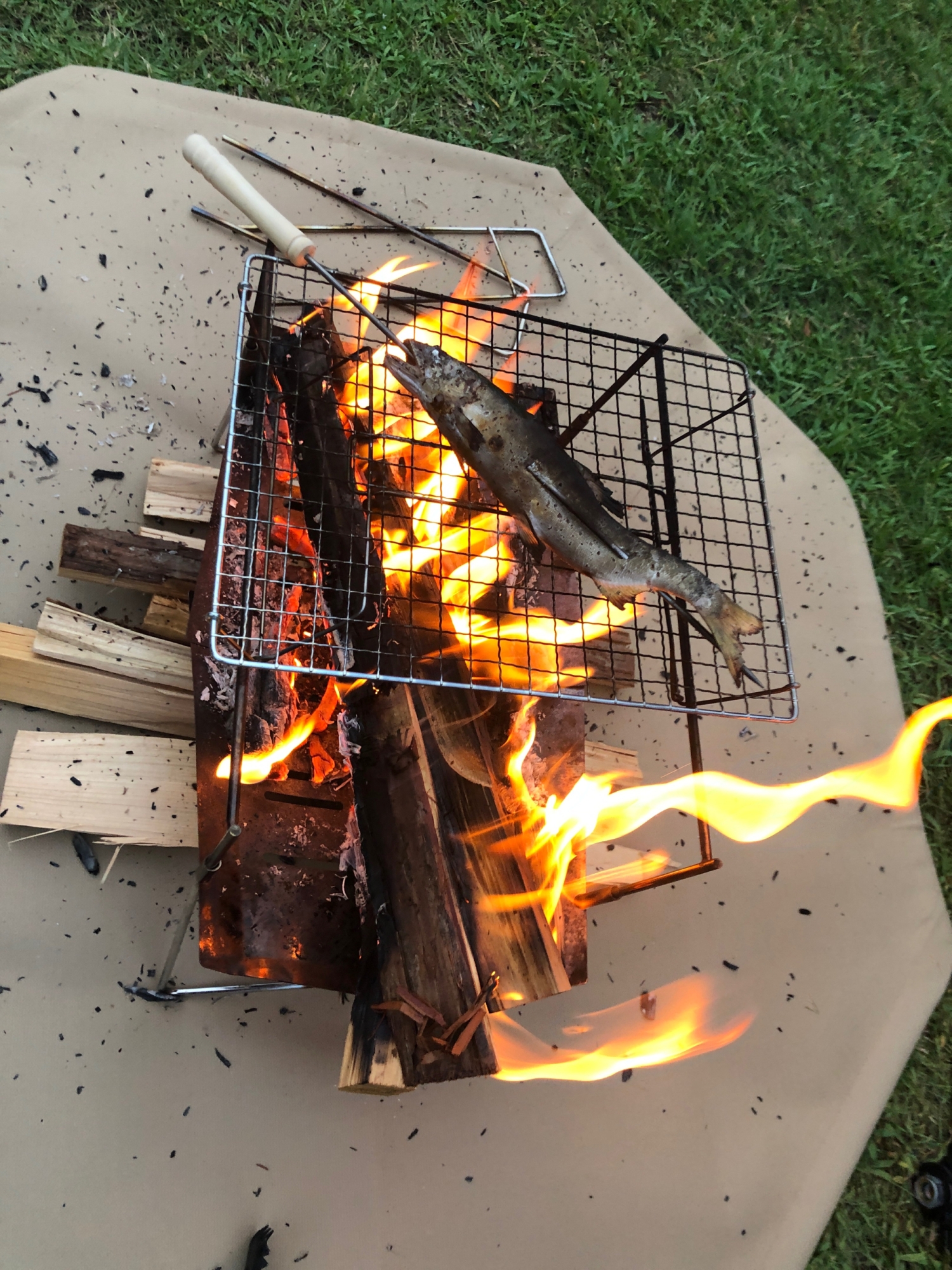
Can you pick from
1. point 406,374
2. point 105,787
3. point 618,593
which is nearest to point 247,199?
point 406,374

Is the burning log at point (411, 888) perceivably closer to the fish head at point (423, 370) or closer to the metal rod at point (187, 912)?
the metal rod at point (187, 912)

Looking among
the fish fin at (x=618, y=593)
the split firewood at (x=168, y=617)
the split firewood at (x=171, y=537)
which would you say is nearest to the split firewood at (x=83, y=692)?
the split firewood at (x=168, y=617)

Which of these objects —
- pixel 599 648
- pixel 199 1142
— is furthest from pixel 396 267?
pixel 199 1142

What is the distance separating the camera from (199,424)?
2998 millimetres

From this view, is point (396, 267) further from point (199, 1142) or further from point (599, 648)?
point (199, 1142)

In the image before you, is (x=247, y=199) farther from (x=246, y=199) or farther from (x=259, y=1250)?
(x=259, y=1250)

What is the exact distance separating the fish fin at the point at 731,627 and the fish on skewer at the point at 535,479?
0.03 m

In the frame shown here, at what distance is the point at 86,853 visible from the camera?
2.51 metres

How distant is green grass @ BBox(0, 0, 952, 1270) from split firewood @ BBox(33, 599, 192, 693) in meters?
2.43

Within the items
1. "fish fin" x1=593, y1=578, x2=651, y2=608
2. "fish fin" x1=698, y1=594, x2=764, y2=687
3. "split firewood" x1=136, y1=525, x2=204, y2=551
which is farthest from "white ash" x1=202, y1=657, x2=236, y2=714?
"fish fin" x1=698, y1=594, x2=764, y2=687

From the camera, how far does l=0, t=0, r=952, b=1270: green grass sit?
346 cm

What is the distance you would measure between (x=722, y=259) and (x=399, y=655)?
121 inches

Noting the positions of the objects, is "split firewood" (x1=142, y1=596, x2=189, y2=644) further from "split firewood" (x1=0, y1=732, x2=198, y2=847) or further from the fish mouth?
the fish mouth

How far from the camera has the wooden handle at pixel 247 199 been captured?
1.81 meters
